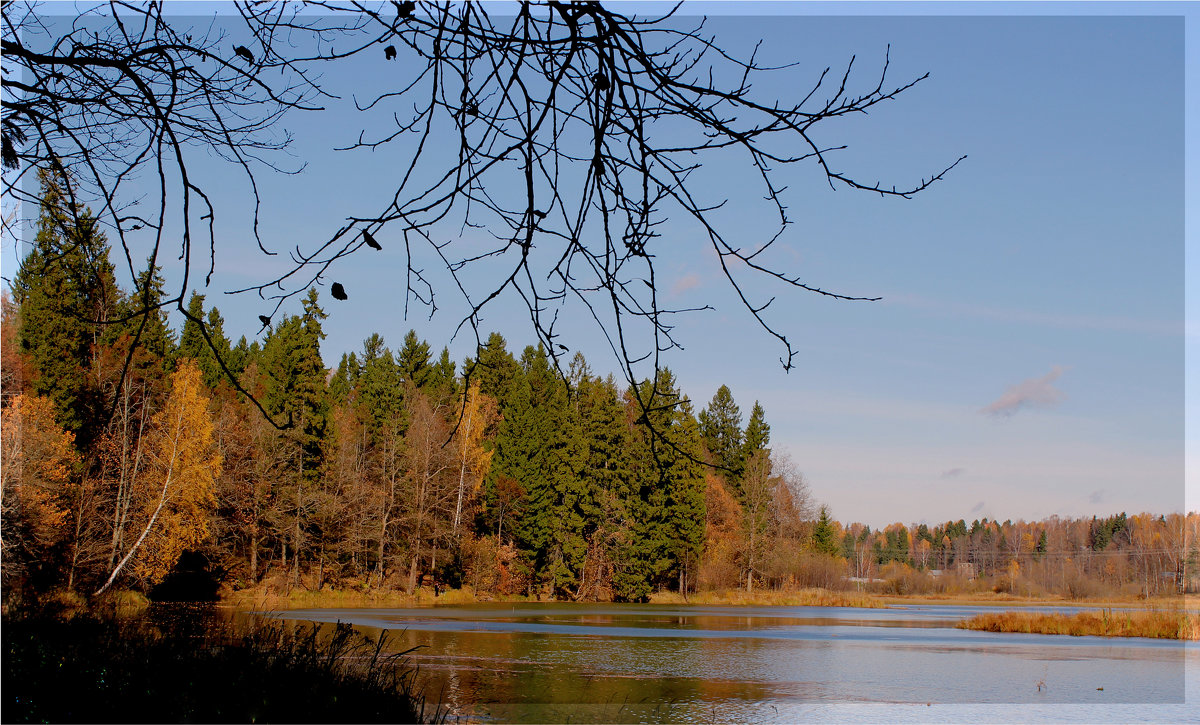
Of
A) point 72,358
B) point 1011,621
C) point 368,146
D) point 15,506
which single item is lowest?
point 1011,621

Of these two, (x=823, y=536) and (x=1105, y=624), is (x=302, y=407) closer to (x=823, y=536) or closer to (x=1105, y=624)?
(x=1105, y=624)

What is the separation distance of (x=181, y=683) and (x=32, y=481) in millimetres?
20023

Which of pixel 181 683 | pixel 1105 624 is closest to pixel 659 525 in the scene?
pixel 1105 624

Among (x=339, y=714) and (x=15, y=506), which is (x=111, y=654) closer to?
(x=339, y=714)

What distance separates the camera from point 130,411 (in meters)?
30.5

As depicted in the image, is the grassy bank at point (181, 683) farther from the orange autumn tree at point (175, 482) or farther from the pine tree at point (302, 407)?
the pine tree at point (302, 407)

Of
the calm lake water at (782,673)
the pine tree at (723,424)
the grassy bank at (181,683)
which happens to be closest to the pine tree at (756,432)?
the pine tree at (723,424)

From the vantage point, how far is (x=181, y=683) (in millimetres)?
6289

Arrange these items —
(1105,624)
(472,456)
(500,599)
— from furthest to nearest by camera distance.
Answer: (472,456) < (500,599) < (1105,624)

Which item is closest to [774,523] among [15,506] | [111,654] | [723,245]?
→ [15,506]

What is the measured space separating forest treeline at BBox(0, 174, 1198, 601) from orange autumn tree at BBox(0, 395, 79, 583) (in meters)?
0.08

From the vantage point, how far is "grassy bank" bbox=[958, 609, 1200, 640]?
2819cm

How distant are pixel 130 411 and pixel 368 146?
3104cm

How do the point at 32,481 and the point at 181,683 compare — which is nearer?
the point at 181,683
